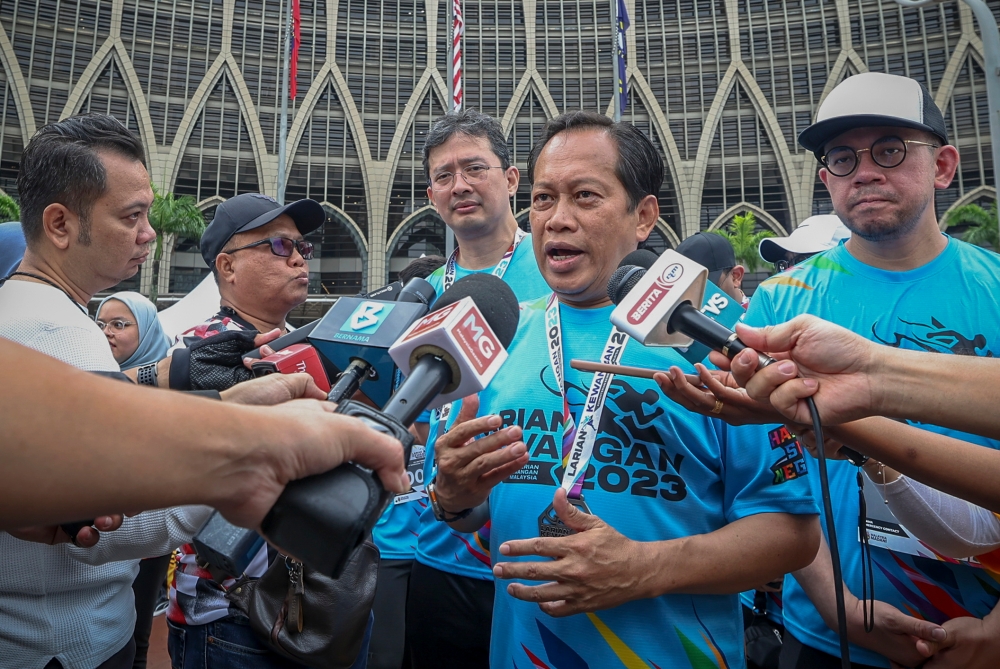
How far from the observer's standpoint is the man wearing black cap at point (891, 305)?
91.7 inches

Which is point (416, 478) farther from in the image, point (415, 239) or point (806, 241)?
point (415, 239)

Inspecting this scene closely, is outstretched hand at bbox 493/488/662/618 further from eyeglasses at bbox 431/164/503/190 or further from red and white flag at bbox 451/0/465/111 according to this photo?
red and white flag at bbox 451/0/465/111

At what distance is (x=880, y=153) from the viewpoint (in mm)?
2719

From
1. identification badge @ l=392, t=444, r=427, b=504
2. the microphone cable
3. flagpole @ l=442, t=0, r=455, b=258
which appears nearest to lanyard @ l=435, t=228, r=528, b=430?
identification badge @ l=392, t=444, r=427, b=504

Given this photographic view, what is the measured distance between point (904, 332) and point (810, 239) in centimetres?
392

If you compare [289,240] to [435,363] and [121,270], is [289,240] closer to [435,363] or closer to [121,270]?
[121,270]

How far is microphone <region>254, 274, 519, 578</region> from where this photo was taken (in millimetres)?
1054

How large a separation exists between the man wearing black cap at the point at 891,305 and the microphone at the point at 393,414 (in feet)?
4.98

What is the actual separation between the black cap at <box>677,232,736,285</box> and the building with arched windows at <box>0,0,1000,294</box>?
36.7m

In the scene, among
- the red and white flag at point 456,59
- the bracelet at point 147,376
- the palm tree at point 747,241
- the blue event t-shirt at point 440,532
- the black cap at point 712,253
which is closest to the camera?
the bracelet at point 147,376

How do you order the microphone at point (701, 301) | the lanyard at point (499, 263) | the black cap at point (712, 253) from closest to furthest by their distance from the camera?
the microphone at point (701, 301) < the lanyard at point (499, 263) < the black cap at point (712, 253)

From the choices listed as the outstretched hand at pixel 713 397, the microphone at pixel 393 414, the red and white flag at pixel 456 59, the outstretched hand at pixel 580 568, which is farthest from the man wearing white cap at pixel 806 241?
the red and white flag at pixel 456 59

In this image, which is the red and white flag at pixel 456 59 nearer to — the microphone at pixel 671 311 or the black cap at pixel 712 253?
the black cap at pixel 712 253

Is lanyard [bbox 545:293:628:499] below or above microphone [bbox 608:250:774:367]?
below
